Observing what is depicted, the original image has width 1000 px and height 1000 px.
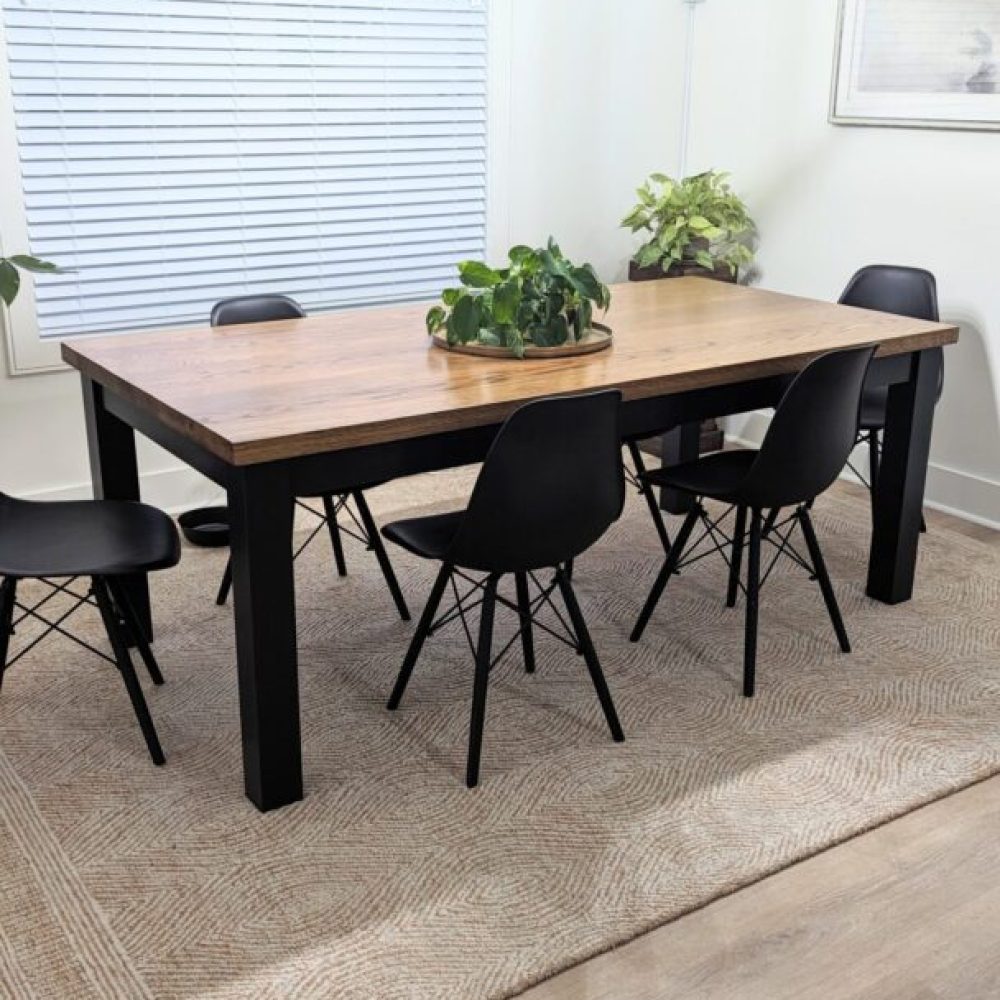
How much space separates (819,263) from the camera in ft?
15.7

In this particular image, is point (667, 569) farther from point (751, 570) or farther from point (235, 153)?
point (235, 153)

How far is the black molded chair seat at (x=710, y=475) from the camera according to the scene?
3100 millimetres

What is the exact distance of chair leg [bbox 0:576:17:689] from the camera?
276 cm

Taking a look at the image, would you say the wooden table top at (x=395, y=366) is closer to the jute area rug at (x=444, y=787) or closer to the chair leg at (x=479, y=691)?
the chair leg at (x=479, y=691)

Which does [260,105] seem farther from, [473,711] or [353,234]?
[473,711]

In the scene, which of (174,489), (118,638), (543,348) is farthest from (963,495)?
(118,638)

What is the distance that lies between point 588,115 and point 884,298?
5.32ft

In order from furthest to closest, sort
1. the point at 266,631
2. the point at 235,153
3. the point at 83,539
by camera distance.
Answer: the point at 235,153 < the point at 83,539 < the point at 266,631

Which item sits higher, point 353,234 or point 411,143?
point 411,143

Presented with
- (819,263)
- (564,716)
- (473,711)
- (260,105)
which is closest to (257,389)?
(473,711)

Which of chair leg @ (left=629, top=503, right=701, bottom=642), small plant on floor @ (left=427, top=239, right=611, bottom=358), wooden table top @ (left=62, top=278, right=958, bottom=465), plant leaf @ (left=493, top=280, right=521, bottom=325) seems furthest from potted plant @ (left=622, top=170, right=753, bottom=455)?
plant leaf @ (left=493, top=280, right=521, bottom=325)

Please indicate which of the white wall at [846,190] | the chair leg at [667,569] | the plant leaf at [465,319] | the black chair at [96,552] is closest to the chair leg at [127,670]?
the black chair at [96,552]

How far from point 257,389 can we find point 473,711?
82 cm

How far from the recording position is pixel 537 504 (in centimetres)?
254
